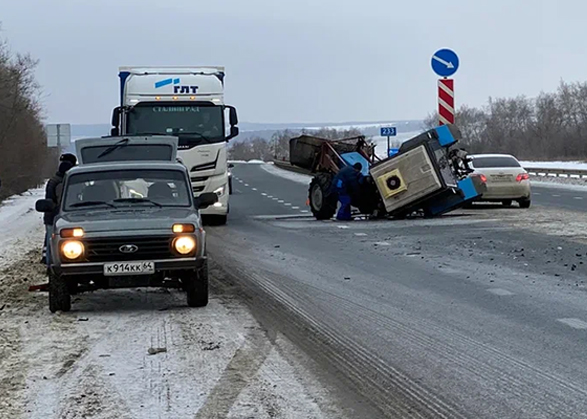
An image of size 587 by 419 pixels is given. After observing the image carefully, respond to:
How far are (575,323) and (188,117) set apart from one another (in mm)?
13805

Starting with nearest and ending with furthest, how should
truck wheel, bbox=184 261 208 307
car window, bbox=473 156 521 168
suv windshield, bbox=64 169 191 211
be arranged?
1. truck wheel, bbox=184 261 208 307
2. suv windshield, bbox=64 169 191 211
3. car window, bbox=473 156 521 168

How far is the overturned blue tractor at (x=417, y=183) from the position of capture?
22.6 m

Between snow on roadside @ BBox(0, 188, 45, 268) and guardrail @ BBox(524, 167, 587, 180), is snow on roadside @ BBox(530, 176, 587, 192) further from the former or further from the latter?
snow on roadside @ BBox(0, 188, 45, 268)

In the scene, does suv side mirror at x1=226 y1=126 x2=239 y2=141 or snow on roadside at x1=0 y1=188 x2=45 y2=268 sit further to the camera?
suv side mirror at x1=226 y1=126 x2=239 y2=141

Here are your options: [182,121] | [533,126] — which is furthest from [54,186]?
[533,126]

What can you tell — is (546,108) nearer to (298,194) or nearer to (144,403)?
(298,194)

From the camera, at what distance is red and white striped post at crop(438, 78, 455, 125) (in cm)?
2077

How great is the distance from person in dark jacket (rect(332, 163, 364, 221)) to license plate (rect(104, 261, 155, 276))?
13.3 m

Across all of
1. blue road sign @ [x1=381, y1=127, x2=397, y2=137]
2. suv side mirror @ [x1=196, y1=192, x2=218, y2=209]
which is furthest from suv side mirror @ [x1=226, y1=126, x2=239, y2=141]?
blue road sign @ [x1=381, y1=127, x2=397, y2=137]

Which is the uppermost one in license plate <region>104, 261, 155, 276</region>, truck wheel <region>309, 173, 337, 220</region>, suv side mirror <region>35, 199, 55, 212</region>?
suv side mirror <region>35, 199, 55, 212</region>

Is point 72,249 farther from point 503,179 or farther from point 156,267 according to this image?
point 503,179

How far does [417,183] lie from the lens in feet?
74.6

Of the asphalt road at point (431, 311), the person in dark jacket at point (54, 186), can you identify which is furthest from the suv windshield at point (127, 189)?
the person in dark jacket at point (54, 186)

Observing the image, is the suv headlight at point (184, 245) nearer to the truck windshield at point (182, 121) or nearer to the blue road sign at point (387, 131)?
the truck windshield at point (182, 121)
